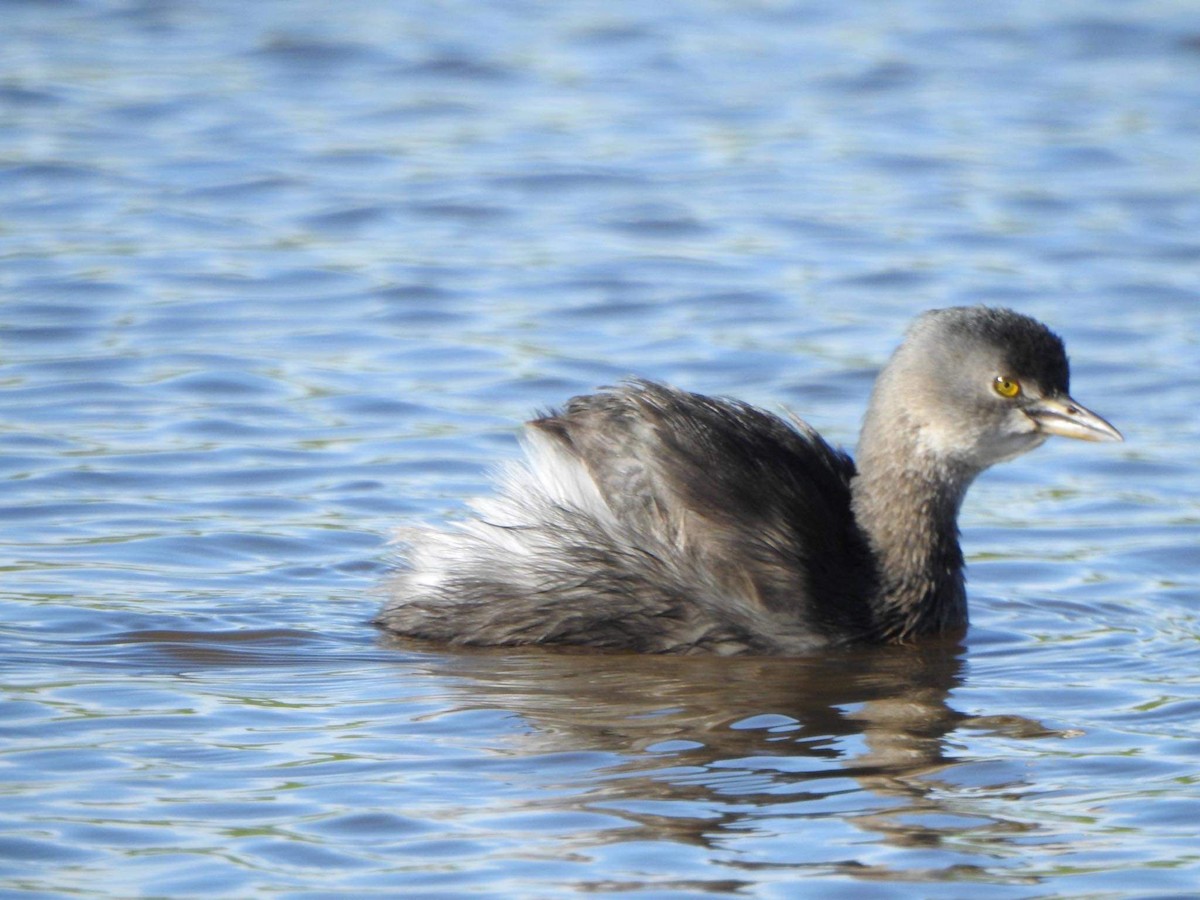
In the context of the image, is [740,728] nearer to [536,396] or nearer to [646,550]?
[646,550]

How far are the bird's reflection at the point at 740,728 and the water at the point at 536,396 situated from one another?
2 cm

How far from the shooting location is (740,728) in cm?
651

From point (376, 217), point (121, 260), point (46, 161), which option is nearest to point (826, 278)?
point (376, 217)

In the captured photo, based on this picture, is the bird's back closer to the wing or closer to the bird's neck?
the wing

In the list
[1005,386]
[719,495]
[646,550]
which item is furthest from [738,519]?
[1005,386]

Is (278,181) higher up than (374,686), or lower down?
higher up

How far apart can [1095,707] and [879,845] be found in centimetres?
144

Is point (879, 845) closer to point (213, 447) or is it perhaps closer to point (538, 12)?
point (213, 447)

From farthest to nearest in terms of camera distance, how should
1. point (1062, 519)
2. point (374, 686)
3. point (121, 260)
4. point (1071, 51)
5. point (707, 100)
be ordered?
point (1071, 51) < point (707, 100) < point (121, 260) < point (1062, 519) < point (374, 686)

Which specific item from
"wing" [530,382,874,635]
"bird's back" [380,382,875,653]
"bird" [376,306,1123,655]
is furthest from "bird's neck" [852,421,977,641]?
"bird's back" [380,382,875,653]

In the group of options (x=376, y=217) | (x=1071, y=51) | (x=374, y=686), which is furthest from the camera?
(x=1071, y=51)

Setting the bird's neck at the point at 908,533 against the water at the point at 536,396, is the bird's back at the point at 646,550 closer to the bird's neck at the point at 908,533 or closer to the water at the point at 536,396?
the water at the point at 536,396

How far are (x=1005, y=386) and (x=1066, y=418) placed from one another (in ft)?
0.79

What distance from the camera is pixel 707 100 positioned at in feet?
49.8
